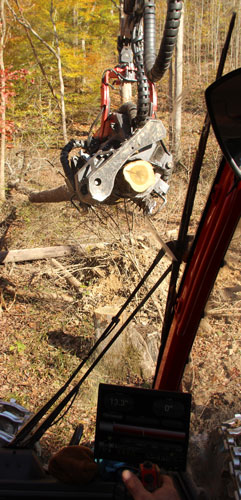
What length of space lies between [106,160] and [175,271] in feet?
10.3

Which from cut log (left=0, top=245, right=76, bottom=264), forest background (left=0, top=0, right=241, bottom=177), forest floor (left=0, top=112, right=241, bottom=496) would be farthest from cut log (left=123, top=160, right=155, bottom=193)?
forest background (left=0, top=0, right=241, bottom=177)

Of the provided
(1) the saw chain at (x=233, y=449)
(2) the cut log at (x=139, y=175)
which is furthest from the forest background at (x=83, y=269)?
(2) the cut log at (x=139, y=175)

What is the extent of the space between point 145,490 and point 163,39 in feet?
11.6

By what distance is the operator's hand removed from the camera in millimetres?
1649

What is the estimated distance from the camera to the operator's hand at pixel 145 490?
1.65 metres

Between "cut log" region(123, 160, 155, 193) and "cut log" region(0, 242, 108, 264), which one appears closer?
"cut log" region(123, 160, 155, 193)

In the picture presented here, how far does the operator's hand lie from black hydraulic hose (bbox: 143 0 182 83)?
136 inches

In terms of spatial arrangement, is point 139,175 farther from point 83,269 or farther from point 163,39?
point 83,269

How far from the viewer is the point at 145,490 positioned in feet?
5.48

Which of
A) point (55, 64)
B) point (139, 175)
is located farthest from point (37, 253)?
point (55, 64)

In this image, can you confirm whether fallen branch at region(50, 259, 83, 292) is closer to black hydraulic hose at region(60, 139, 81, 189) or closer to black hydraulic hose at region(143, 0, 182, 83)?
black hydraulic hose at region(60, 139, 81, 189)

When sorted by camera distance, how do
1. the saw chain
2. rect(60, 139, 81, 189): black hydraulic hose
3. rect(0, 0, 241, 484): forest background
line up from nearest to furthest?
the saw chain
rect(0, 0, 241, 484): forest background
rect(60, 139, 81, 189): black hydraulic hose

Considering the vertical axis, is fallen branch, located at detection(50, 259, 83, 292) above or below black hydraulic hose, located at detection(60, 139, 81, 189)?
below

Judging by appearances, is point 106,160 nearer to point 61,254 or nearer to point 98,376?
point 98,376
